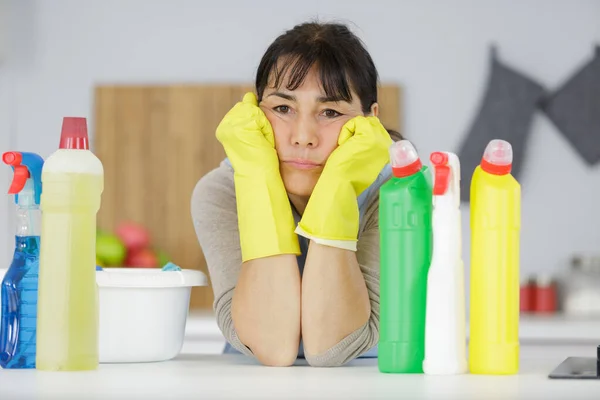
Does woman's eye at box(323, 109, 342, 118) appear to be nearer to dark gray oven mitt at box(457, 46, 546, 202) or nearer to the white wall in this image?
the white wall

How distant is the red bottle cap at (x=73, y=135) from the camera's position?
912 millimetres

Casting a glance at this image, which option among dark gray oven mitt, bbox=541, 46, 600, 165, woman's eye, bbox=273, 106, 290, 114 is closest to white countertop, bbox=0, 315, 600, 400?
woman's eye, bbox=273, 106, 290, 114

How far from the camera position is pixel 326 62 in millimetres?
1237

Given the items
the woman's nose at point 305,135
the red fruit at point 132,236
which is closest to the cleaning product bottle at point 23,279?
the woman's nose at point 305,135

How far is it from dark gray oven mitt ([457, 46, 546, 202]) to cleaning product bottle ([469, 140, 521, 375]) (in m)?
2.12

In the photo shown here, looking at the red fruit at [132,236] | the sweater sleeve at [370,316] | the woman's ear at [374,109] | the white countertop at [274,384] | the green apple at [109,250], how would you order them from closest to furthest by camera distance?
the white countertop at [274,384] < the sweater sleeve at [370,316] < the woman's ear at [374,109] < the green apple at [109,250] < the red fruit at [132,236]

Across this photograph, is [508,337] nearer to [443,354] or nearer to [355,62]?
[443,354]

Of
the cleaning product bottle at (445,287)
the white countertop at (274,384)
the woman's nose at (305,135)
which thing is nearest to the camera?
the white countertop at (274,384)

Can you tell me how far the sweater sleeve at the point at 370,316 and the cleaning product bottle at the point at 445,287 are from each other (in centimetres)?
22

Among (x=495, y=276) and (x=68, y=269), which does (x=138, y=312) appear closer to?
(x=68, y=269)

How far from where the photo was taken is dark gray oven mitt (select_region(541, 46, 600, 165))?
294cm

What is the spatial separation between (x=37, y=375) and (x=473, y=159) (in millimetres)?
2292

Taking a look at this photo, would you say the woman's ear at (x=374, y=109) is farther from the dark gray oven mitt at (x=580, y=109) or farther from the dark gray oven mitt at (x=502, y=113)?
the dark gray oven mitt at (x=580, y=109)

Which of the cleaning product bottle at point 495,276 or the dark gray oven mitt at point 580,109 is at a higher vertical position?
the dark gray oven mitt at point 580,109
